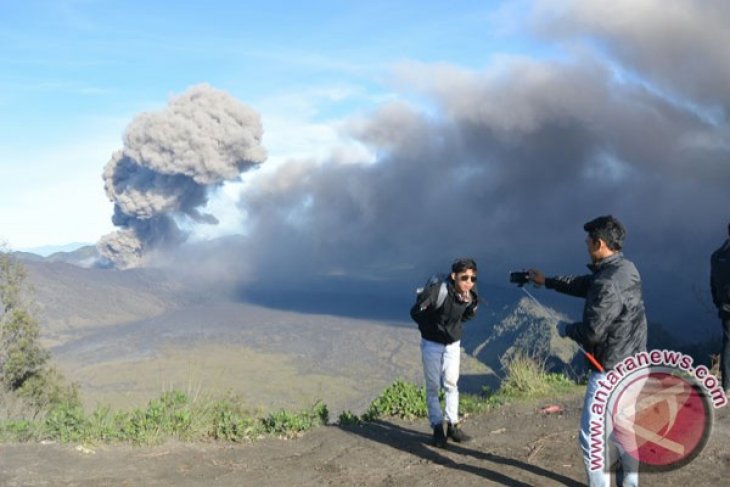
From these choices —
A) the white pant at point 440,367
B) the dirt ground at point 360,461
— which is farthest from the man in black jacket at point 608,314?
the white pant at point 440,367

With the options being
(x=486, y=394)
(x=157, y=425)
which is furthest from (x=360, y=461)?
(x=486, y=394)

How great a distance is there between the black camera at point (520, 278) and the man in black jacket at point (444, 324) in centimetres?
93

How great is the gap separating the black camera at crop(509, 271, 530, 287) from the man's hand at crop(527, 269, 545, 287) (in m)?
0.07

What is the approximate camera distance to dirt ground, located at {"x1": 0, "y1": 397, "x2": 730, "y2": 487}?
6.28m

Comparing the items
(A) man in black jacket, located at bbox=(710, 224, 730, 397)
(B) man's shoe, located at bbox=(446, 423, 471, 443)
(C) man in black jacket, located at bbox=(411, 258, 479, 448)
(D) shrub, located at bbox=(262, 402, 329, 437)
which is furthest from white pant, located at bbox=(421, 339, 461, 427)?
(A) man in black jacket, located at bbox=(710, 224, 730, 397)

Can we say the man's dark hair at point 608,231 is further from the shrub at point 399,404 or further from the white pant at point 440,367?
the shrub at point 399,404

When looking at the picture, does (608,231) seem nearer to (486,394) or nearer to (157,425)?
(157,425)

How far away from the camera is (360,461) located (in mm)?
7191

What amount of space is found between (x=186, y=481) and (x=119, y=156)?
14198 cm

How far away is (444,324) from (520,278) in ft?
4.28

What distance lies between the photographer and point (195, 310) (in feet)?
520

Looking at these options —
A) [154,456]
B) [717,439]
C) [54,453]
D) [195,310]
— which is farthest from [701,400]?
[195,310]

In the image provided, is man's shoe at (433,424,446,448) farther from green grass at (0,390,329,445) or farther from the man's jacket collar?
the man's jacket collar

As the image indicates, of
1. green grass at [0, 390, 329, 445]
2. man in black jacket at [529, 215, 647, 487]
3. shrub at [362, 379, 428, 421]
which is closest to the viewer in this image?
man in black jacket at [529, 215, 647, 487]
